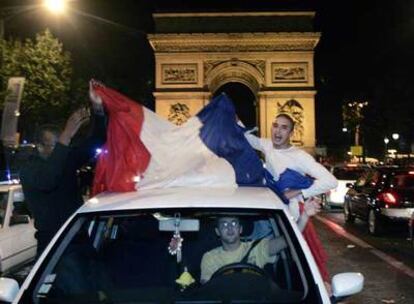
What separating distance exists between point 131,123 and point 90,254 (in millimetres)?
1183

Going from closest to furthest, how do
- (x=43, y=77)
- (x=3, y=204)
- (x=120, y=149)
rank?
(x=120, y=149) < (x=3, y=204) < (x=43, y=77)

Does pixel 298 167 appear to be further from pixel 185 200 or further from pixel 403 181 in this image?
pixel 403 181

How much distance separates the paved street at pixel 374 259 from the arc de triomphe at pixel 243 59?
3109 centimetres

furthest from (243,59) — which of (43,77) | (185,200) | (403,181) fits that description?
(185,200)

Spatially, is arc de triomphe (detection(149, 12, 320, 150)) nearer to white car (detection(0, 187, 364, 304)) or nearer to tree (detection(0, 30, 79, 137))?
tree (detection(0, 30, 79, 137))

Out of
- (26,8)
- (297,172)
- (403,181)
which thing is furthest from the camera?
(26,8)

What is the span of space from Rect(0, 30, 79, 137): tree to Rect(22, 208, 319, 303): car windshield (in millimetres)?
24411

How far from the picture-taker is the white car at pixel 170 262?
3820 millimetres

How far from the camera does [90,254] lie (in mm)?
4375

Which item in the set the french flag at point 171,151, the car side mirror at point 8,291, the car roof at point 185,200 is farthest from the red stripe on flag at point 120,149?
the car side mirror at point 8,291

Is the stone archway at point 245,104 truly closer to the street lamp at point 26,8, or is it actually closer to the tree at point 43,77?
the tree at point 43,77

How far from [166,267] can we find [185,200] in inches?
22.6

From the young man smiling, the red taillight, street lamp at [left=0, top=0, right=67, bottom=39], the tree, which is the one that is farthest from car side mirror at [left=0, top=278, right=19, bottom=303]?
the tree

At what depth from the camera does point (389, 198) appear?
15.4m
